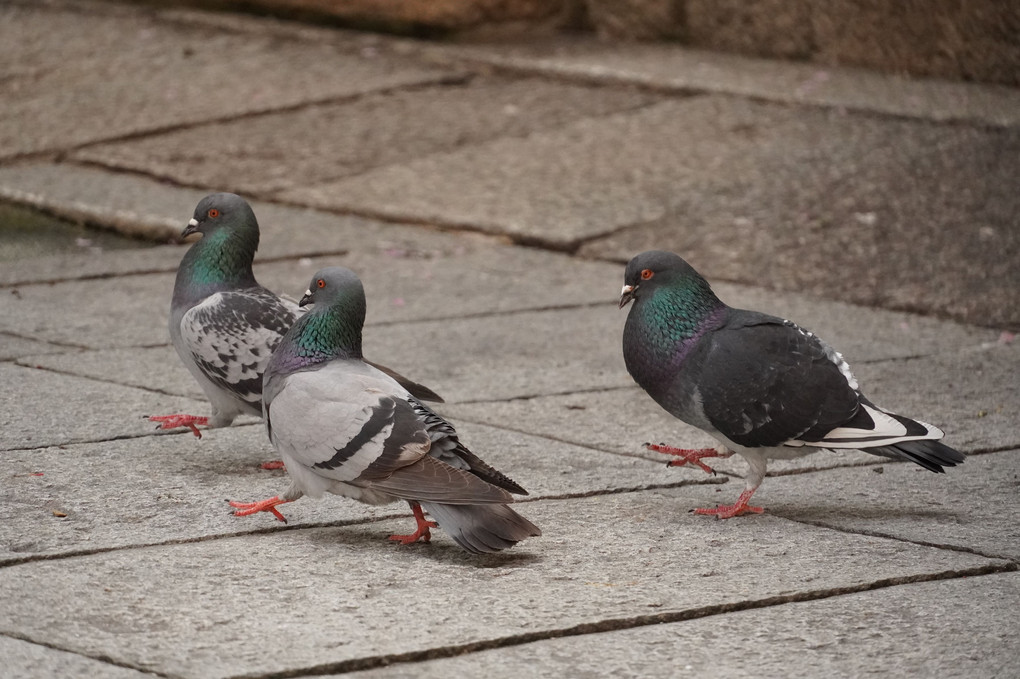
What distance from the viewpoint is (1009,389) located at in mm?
5484

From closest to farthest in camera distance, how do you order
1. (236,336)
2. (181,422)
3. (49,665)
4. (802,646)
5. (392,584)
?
(49,665) < (802,646) < (392,584) < (236,336) < (181,422)

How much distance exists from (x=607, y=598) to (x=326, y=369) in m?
0.99

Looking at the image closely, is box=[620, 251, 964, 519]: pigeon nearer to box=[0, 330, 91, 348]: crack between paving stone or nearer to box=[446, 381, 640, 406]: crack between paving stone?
box=[446, 381, 640, 406]: crack between paving stone

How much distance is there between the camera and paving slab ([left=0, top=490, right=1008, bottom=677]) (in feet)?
10.8

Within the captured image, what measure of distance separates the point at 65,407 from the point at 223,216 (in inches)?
31.9

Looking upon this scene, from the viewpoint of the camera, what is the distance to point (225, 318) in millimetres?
4570

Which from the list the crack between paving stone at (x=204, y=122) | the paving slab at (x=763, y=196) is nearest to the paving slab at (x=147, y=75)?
the crack between paving stone at (x=204, y=122)

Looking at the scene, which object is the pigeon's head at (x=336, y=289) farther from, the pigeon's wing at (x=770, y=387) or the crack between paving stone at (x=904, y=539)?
the crack between paving stone at (x=904, y=539)

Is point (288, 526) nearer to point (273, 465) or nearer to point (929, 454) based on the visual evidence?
point (273, 465)

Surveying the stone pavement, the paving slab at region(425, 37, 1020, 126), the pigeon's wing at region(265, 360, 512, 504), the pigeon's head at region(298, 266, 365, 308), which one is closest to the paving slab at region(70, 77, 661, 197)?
the stone pavement

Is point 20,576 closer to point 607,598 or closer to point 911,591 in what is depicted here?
point 607,598

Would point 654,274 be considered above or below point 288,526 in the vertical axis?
above

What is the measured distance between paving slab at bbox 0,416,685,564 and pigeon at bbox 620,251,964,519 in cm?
38

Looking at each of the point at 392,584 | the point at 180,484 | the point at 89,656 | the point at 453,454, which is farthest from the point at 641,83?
the point at 89,656
